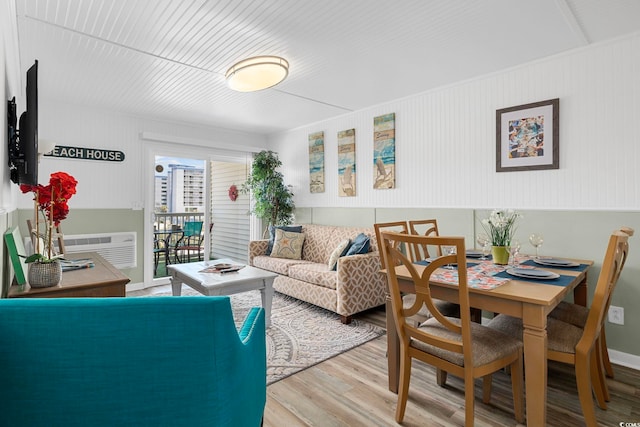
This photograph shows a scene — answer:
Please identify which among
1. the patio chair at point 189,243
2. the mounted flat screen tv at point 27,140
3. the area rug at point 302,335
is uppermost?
the mounted flat screen tv at point 27,140

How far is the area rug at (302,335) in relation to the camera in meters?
2.47

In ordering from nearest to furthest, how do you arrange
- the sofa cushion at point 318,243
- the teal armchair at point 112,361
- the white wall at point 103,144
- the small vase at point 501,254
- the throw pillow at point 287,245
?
the teal armchair at point 112,361 < the small vase at point 501,254 < the white wall at point 103,144 < the sofa cushion at point 318,243 < the throw pillow at point 287,245

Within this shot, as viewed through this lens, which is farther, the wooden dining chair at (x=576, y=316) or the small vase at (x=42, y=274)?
the wooden dining chair at (x=576, y=316)

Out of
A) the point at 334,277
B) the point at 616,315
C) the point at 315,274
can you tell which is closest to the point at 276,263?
the point at 315,274

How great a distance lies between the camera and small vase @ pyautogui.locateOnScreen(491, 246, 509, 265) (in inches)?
89.9

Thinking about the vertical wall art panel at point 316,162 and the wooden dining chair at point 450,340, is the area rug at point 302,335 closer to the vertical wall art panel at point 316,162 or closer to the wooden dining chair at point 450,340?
the wooden dining chair at point 450,340

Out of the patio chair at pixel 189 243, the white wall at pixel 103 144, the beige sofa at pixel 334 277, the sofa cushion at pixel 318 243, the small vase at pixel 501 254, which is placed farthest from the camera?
the patio chair at pixel 189 243

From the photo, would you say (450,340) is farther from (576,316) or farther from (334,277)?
(334,277)

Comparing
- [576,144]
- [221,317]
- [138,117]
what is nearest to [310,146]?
[138,117]

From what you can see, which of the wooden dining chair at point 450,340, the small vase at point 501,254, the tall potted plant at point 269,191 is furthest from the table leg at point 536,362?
the tall potted plant at point 269,191

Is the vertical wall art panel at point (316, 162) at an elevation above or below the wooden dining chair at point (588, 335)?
above

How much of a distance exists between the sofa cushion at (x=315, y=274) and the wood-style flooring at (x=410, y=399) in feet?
3.28

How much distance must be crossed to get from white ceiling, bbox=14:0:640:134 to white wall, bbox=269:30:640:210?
18cm

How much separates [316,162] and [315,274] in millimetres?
1989
